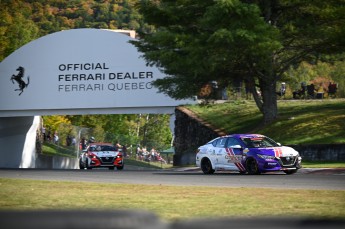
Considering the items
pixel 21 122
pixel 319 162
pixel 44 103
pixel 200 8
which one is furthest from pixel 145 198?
pixel 21 122

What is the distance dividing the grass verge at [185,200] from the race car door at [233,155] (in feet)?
25.0

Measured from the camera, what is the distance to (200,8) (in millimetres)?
38562

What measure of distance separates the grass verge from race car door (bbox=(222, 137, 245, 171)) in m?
7.63

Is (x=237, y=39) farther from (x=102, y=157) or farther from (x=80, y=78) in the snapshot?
(x=80, y=78)

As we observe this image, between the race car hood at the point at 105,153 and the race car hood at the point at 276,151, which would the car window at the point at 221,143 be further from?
the race car hood at the point at 105,153

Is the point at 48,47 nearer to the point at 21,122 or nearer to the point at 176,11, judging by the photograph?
the point at 21,122

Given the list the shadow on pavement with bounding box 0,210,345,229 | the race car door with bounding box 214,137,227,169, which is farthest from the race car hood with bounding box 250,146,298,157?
the shadow on pavement with bounding box 0,210,345,229

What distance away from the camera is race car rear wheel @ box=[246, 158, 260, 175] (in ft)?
82.5

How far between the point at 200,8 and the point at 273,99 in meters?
5.95

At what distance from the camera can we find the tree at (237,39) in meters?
34.7

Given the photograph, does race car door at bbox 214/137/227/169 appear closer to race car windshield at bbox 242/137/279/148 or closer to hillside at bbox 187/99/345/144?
race car windshield at bbox 242/137/279/148

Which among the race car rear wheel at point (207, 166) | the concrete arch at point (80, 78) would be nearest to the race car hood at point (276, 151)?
the race car rear wheel at point (207, 166)

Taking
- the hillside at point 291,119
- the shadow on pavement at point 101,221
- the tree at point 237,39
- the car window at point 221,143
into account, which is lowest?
the shadow on pavement at point 101,221

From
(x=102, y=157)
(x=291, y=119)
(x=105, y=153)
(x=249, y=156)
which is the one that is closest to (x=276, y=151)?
(x=249, y=156)
